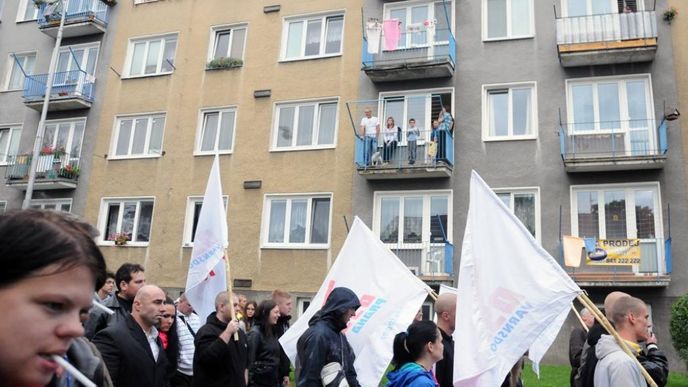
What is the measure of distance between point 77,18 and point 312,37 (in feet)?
33.3

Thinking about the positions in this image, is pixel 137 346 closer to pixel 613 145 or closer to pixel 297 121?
pixel 613 145

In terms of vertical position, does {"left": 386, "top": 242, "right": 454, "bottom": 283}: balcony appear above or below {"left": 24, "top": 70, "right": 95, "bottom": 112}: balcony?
below

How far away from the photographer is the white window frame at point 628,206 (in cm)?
1628

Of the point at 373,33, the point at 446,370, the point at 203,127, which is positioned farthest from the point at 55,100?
the point at 446,370

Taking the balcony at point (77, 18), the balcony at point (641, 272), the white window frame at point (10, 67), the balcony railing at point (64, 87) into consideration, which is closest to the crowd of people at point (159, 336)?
the balcony at point (641, 272)

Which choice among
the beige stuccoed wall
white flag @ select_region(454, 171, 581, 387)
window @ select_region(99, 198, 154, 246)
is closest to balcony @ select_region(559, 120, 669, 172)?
the beige stuccoed wall

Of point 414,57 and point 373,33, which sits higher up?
point 373,33

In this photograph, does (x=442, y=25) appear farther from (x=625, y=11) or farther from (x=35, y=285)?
(x=35, y=285)

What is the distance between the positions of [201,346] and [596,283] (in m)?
12.8

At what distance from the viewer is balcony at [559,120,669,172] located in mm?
16391

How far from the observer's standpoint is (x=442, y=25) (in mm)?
19969

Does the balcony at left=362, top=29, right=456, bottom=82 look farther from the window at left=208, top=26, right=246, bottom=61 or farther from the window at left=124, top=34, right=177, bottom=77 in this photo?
the window at left=124, top=34, right=177, bottom=77

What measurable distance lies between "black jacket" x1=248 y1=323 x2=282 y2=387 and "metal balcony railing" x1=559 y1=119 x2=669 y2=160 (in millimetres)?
12044

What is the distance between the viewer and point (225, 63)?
22.0 meters
